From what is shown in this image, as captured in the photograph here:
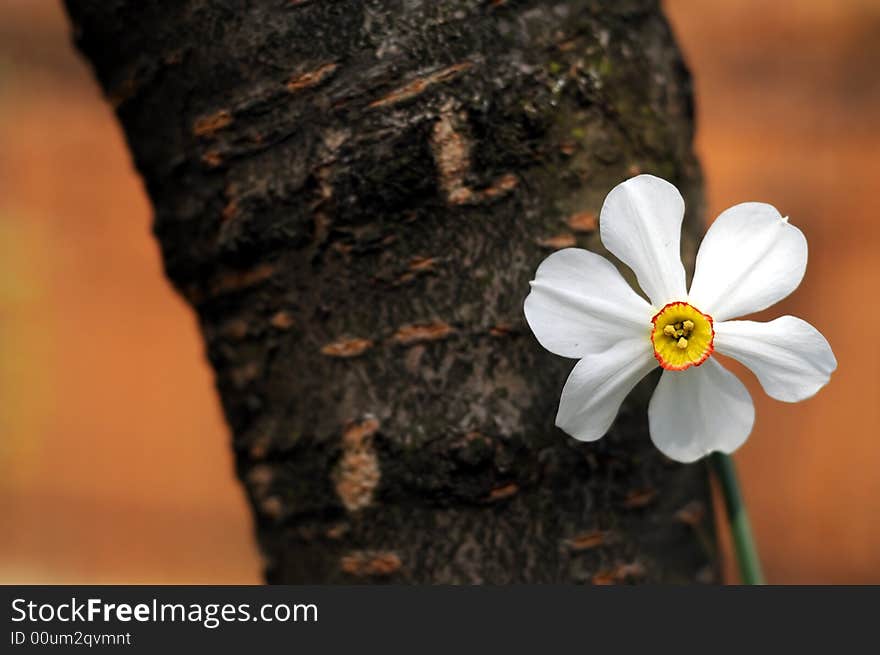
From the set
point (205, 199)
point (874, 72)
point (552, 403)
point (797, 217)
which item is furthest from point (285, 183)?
point (874, 72)

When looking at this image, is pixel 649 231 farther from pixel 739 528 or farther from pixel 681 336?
pixel 739 528

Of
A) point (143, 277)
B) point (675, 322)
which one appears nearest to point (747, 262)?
point (675, 322)

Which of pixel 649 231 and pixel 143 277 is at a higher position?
pixel 143 277

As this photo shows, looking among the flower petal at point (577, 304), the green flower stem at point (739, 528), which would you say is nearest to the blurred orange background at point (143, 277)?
the green flower stem at point (739, 528)

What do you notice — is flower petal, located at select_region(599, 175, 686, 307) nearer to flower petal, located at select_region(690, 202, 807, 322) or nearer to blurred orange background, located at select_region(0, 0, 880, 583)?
flower petal, located at select_region(690, 202, 807, 322)

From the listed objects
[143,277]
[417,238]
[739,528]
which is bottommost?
[739,528]

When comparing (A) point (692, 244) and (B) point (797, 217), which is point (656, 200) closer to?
(A) point (692, 244)
